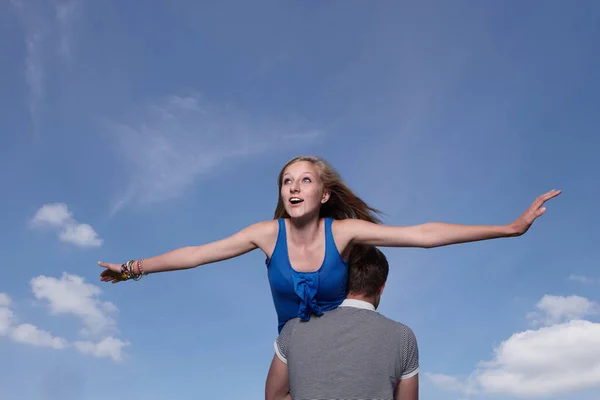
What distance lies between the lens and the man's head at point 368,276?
211 inches

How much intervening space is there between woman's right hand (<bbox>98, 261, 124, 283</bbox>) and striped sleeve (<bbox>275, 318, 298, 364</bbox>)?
2.24m

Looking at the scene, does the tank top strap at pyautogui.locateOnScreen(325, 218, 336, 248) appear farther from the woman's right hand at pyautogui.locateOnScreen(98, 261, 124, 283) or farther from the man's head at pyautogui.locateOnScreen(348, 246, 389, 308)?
the woman's right hand at pyautogui.locateOnScreen(98, 261, 124, 283)

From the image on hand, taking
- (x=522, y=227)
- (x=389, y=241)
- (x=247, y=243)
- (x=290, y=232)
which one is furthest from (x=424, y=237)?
(x=247, y=243)

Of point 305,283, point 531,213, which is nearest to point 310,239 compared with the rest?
point 305,283

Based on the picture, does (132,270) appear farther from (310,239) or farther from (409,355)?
(409,355)

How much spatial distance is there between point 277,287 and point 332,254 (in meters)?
0.64

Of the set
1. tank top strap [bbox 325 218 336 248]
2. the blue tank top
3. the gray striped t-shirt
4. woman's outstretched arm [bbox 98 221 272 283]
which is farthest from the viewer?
woman's outstretched arm [bbox 98 221 272 283]

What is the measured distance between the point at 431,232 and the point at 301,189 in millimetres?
1293

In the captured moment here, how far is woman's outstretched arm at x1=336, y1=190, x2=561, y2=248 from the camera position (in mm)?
5309

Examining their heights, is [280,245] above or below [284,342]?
above

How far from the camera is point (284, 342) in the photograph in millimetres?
5328

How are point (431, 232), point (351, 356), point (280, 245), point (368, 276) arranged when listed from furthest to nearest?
point (280, 245)
point (431, 232)
point (368, 276)
point (351, 356)

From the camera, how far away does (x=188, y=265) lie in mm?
6246

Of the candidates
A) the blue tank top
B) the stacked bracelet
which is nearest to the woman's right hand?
the stacked bracelet
